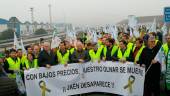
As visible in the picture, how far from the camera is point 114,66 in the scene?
9.70 m

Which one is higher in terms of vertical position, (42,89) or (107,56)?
(107,56)

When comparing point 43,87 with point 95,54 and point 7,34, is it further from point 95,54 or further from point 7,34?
point 7,34

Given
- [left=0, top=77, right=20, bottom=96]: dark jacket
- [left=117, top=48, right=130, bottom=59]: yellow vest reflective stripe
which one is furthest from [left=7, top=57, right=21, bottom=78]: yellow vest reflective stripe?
[left=117, top=48, right=130, bottom=59]: yellow vest reflective stripe

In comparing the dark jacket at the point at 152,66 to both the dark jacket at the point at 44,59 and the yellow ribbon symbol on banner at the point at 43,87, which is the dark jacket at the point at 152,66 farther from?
the yellow ribbon symbol on banner at the point at 43,87

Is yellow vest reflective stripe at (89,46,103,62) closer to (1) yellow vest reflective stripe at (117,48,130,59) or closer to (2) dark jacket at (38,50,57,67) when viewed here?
(1) yellow vest reflective stripe at (117,48,130,59)

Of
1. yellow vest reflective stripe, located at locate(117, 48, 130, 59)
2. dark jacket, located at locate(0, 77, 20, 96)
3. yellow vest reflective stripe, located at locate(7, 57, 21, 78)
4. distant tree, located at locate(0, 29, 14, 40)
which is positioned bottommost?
distant tree, located at locate(0, 29, 14, 40)

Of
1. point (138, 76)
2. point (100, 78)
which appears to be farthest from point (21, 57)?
point (138, 76)

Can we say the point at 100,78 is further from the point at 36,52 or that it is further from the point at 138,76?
the point at 36,52

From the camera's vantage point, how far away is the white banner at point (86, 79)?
9461 mm

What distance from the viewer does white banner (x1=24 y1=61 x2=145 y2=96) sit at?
946 centimetres

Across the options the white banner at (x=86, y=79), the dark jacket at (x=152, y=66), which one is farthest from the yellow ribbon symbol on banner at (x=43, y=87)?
the dark jacket at (x=152, y=66)

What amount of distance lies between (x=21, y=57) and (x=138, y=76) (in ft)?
11.5

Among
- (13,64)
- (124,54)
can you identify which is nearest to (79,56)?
(124,54)

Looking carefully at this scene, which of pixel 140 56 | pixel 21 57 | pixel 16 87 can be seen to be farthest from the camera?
pixel 21 57
